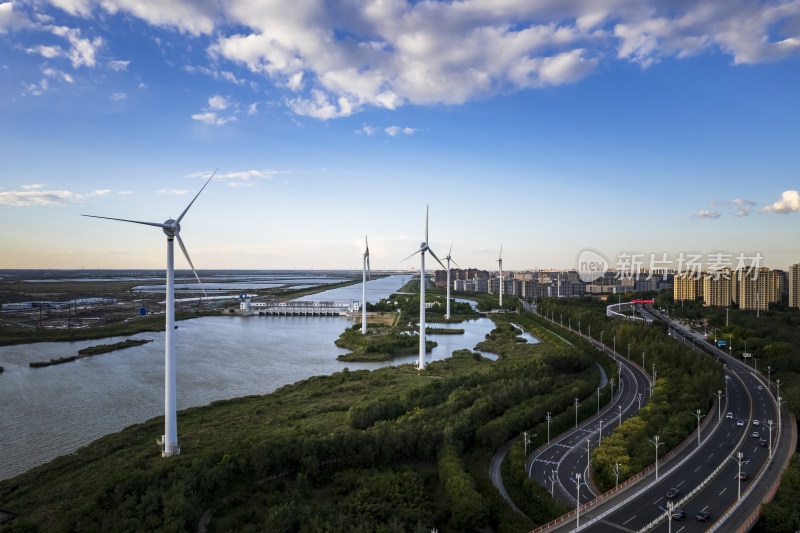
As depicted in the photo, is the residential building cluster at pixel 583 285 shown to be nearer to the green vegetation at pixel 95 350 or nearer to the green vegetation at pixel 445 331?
the green vegetation at pixel 445 331

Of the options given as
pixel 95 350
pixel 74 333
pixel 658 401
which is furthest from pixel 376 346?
pixel 74 333

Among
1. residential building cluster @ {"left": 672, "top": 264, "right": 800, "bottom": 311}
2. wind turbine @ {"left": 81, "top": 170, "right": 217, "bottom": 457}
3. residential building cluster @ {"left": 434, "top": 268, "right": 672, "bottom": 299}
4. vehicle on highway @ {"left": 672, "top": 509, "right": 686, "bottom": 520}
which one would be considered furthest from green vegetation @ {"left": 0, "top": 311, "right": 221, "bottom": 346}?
residential building cluster @ {"left": 434, "top": 268, "right": 672, "bottom": 299}

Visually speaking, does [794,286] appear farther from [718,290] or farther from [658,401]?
[658,401]

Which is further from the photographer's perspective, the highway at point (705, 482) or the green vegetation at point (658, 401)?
the green vegetation at point (658, 401)

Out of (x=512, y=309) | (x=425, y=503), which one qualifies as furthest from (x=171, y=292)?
(x=512, y=309)

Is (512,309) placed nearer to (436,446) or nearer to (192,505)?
(436,446)

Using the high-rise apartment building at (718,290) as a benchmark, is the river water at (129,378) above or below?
below

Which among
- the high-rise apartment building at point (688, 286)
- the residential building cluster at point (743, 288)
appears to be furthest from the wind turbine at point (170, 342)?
the high-rise apartment building at point (688, 286)
